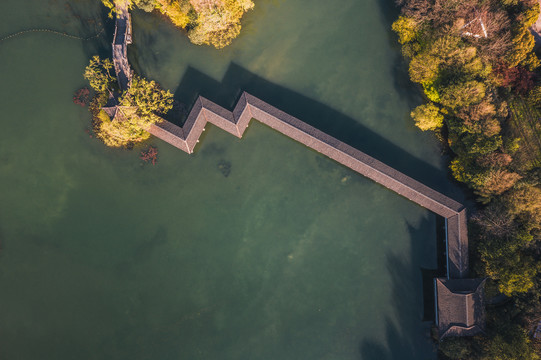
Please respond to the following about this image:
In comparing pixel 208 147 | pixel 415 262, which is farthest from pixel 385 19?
pixel 415 262

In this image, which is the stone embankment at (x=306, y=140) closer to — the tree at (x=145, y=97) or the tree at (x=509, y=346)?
the tree at (x=145, y=97)

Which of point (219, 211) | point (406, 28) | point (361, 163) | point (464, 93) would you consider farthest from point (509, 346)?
point (406, 28)

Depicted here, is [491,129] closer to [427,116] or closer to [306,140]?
[427,116]

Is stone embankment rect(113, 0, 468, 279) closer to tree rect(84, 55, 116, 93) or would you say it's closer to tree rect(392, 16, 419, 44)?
tree rect(84, 55, 116, 93)

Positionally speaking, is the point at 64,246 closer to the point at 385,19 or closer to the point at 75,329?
the point at 75,329

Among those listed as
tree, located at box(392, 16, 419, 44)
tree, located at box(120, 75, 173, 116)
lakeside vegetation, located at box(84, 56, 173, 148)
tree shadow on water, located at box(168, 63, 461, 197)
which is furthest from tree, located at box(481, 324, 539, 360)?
lakeside vegetation, located at box(84, 56, 173, 148)

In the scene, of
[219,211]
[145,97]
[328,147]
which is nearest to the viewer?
[145,97]
